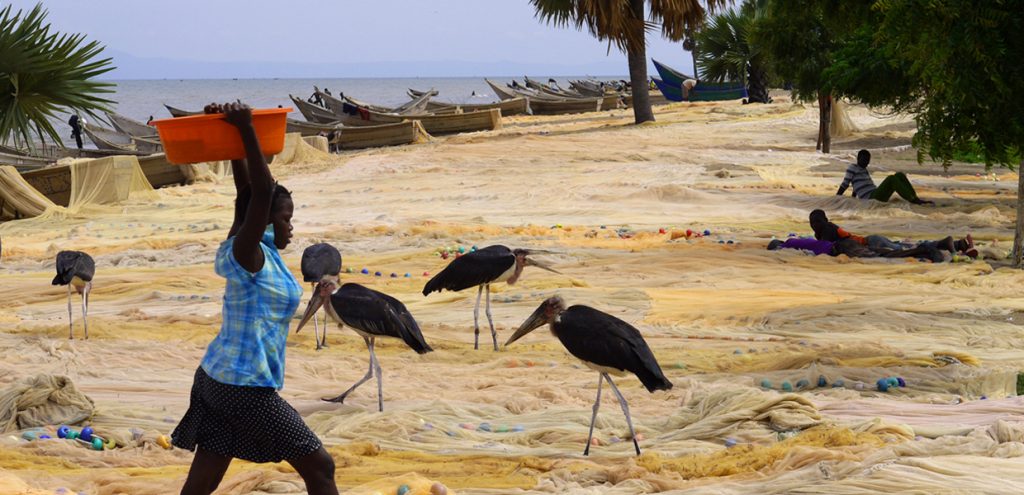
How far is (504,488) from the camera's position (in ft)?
15.9

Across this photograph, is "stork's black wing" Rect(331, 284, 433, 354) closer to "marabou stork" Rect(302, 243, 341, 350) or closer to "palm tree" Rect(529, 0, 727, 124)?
"marabou stork" Rect(302, 243, 341, 350)

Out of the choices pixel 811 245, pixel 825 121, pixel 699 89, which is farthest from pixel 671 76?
pixel 811 245

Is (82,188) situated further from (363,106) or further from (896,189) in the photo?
(363,106)

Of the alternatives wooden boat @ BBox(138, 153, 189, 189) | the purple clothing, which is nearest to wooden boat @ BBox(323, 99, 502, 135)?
wooden boat @ BBox(138, 153, 189, 189)

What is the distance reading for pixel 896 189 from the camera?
14.8 meters

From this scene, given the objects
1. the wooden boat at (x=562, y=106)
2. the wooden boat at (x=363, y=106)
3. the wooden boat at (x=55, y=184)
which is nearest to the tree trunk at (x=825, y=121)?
the wooden boat at (x=55, y=184)

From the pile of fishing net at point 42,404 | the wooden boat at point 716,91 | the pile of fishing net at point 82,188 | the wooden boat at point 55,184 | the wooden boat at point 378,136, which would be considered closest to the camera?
the pile of fishing net at point 42,404

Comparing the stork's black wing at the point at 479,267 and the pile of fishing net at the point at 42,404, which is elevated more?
the stork's black wing at the point at 479,267

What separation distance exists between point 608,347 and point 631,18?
77.4 feet

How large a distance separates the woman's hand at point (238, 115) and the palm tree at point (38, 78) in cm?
506

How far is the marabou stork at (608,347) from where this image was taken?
5.06 metres

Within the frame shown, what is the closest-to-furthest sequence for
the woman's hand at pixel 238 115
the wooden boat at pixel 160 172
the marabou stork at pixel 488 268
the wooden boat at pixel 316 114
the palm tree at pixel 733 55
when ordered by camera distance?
1. the woman's hand at pixel 238 115
2. the marabou stork at pixel 488 268
3. the wooden boat at pixel 160 172
4. the palm tree at pixel 733 55
5. the wooden boat at pixel 316 114

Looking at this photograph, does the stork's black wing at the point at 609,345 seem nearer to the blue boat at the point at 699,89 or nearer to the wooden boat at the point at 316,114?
the wooden boat at the point at 316,114

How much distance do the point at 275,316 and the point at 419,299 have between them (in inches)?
224
